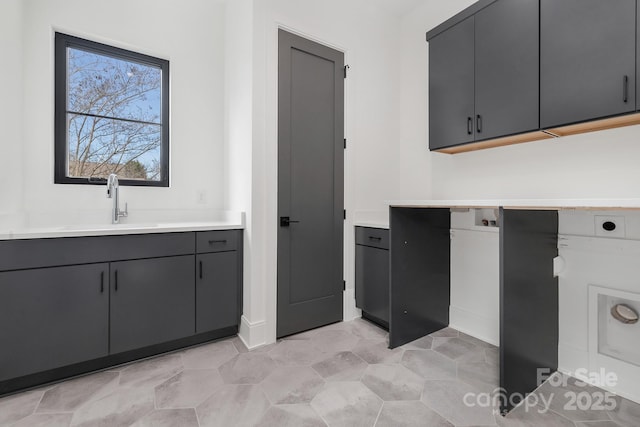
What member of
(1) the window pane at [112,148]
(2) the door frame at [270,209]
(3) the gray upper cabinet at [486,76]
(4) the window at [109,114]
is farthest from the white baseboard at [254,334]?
(3) the gray upper cabinet at [486,76]

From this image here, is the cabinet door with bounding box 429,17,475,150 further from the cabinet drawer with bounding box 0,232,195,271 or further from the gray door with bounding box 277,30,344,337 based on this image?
the cabinet drawer with bounding box 0,232,195,271

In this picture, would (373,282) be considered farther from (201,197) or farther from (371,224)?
(201,197)

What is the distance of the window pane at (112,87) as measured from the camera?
7.11ft

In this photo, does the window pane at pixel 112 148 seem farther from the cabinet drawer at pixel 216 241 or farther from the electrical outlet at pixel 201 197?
the cabinet drawer at pixel 216 241

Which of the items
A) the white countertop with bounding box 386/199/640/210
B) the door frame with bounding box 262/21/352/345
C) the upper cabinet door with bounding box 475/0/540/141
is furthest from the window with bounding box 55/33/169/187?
the upper cabinet door with bounding box 475/0/540/141

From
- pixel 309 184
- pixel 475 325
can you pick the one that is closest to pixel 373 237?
pixel 309 184

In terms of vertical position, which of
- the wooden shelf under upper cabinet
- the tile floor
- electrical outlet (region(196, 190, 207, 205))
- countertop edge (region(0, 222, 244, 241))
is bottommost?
the tile floor

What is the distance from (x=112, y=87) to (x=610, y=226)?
11.8 ft

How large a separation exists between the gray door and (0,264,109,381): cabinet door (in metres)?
1.13

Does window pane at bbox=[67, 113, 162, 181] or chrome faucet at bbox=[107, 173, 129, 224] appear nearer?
chrome faucet at bbox=[107, 173, 129, 224]

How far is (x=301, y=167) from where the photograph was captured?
2258 millimetres

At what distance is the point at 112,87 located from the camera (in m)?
2.32

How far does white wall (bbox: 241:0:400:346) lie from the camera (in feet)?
6.81

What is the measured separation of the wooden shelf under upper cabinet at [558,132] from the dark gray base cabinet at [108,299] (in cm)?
192
